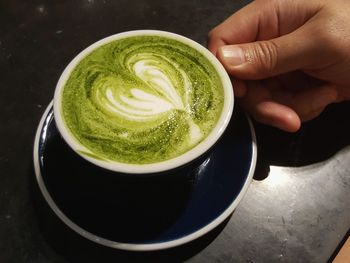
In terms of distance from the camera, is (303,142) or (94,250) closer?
(94,250)

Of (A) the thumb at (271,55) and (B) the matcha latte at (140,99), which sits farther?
(A) the thumb at (271,55)

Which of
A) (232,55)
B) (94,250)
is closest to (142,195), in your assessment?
(94,250)

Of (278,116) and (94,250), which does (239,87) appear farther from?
(94,250)

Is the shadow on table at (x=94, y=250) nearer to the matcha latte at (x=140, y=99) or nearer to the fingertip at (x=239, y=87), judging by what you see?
the matcha latte at (x=140, y=99)

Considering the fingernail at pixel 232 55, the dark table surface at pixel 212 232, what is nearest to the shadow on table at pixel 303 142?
the dark table surface at pixel 212 232

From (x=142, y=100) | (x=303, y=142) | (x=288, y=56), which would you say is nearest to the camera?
(x=142, y=100)
